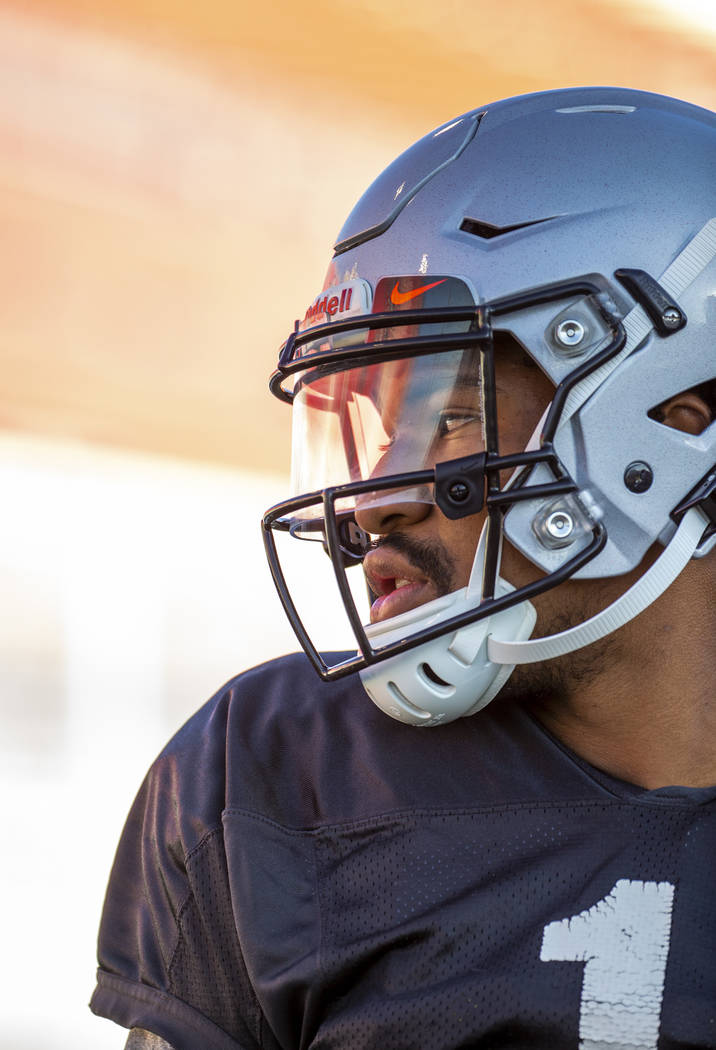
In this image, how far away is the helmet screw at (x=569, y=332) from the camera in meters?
1.12

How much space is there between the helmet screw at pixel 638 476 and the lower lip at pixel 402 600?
21 cm

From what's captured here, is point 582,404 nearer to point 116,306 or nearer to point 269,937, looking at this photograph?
point 269,937

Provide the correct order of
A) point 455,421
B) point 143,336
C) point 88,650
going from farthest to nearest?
point 143,336, point 88,650, point 455,421

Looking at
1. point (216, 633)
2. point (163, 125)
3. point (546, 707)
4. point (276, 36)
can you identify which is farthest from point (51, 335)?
point (546, 707)

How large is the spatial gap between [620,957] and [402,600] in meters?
A: 0.36

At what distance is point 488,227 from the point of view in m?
1.18

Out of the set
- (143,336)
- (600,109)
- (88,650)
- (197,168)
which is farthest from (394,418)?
→ (197,168)

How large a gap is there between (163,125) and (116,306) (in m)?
0.46

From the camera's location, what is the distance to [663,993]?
1013 millimetres

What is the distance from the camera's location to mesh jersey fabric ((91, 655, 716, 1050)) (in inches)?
40.6

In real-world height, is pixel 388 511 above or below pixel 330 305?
below

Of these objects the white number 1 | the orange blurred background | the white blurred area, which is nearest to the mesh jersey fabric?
the white number 1

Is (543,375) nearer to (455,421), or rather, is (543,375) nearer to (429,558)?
(455,421)

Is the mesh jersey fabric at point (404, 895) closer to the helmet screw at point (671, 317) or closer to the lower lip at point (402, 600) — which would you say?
the lower lip at point (402, 600)
